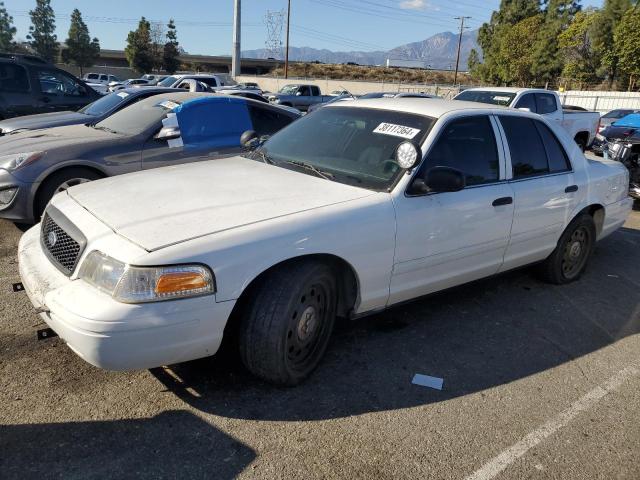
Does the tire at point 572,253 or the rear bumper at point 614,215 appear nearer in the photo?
the tire at point 572,253

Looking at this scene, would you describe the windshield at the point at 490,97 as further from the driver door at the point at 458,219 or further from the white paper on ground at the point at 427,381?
the white paper on ground at the point at 427,381

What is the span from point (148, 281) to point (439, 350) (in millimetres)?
2092

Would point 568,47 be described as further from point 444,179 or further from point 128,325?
point 128,325

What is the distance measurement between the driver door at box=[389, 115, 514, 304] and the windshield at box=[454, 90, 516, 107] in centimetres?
743

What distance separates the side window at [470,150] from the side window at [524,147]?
0.22 m

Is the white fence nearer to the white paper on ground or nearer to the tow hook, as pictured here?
the white paper on ground

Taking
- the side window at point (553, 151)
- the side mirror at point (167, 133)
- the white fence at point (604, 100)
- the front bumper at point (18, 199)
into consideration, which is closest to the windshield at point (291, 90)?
the white fence at point (604, 100)

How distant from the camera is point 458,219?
3709mm

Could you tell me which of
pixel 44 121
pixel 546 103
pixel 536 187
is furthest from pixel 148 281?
pixel 546 103

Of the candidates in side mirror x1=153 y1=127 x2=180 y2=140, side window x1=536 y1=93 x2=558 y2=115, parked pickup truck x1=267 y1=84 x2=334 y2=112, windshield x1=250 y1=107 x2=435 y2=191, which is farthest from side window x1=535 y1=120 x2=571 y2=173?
parked pickup truck x1=267 y1=84 x2=334 y2=112

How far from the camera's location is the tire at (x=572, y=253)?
4.92 meters

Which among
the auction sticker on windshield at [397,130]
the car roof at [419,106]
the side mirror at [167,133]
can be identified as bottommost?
the side mirror at [167,133]

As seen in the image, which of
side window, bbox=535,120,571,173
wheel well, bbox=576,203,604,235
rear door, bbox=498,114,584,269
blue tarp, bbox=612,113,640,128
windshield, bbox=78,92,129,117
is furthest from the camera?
blue tarp, bbox=612,113,640,128

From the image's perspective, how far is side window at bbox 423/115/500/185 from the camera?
3.74 m
